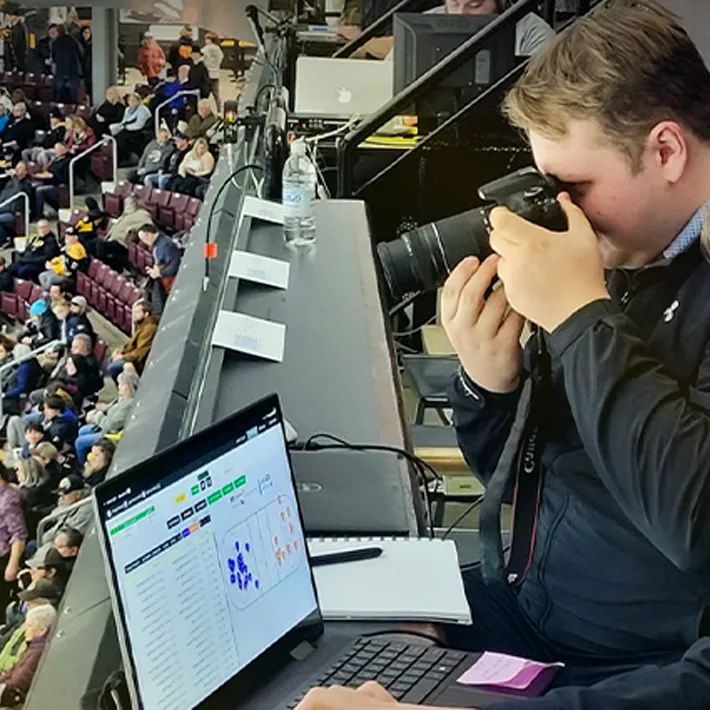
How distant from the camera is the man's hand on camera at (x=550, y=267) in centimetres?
118

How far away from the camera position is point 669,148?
122cm

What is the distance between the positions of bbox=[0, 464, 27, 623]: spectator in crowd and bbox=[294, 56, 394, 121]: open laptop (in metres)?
2.69

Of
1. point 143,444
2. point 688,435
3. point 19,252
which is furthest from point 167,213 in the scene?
point 688,435

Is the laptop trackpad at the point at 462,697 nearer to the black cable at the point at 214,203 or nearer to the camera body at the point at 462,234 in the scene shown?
the camera body at the point at 462,234

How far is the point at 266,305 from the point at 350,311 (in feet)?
0.51

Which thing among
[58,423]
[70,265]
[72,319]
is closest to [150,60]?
[70,265]

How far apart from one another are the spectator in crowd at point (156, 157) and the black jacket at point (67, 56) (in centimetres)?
325

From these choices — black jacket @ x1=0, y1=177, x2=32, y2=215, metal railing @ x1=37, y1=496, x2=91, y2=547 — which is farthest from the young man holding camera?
black jacket @ x1=0, y1=177, x2=32, y2=215

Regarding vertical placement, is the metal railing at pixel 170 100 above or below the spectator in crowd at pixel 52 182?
above

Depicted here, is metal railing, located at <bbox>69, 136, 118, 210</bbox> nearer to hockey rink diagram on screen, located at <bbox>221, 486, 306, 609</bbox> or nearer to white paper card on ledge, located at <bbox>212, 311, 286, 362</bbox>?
white paper card on ledge, located at <bbox>212, 311, 286, 362</bbox>

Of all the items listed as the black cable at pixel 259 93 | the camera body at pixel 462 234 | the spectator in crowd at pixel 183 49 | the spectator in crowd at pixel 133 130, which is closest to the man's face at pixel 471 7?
the black cable at pixel 259 93

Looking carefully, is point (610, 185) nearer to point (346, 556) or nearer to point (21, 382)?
point (346, 556)

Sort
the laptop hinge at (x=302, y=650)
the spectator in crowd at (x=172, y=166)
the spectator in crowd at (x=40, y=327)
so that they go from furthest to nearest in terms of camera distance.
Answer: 1. the spectator in crowd at (x=172, y=166)
2. the spectator in crowd at (x=40, y=327)
3. the laptop hinge at (x=302, y=650)

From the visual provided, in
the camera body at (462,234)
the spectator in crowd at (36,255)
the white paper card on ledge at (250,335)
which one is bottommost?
the spectator in crowd at (36,255)
